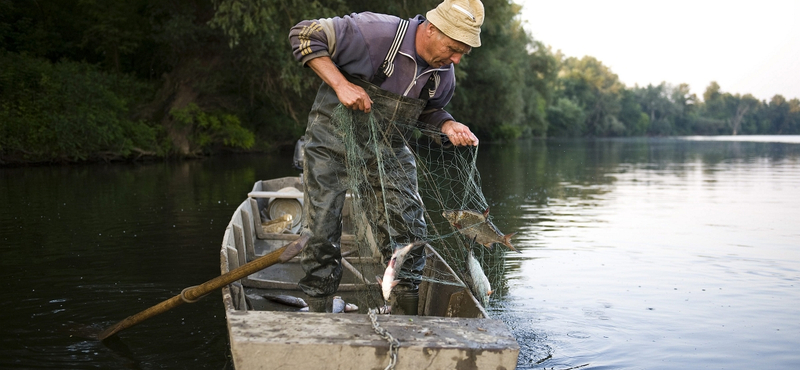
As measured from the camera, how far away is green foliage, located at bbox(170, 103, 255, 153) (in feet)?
95.1

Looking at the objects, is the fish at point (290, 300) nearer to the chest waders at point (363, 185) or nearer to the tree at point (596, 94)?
the chest waders at point (363, 185)

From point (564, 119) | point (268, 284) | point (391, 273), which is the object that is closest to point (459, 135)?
point (391, 273)

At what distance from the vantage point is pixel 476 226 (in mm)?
4855

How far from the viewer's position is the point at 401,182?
16.3ft

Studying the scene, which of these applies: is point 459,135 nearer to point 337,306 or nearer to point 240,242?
point 337,306

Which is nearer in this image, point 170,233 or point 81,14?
point 170,233

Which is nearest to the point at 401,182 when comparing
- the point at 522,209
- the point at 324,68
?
the point at 324,68

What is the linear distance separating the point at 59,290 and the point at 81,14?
89.2 ft

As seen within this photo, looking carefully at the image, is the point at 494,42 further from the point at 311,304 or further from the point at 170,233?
the point at 311,304

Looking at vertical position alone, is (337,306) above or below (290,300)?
above

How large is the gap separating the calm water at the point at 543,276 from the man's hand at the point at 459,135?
176cm

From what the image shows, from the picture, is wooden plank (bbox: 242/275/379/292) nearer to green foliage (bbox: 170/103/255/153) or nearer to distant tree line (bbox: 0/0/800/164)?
distant tree line (bbox: 0/0/800/164)

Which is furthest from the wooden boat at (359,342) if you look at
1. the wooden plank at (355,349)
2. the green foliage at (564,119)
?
the green foliage at (564,119)

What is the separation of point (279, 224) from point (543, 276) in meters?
3.18
